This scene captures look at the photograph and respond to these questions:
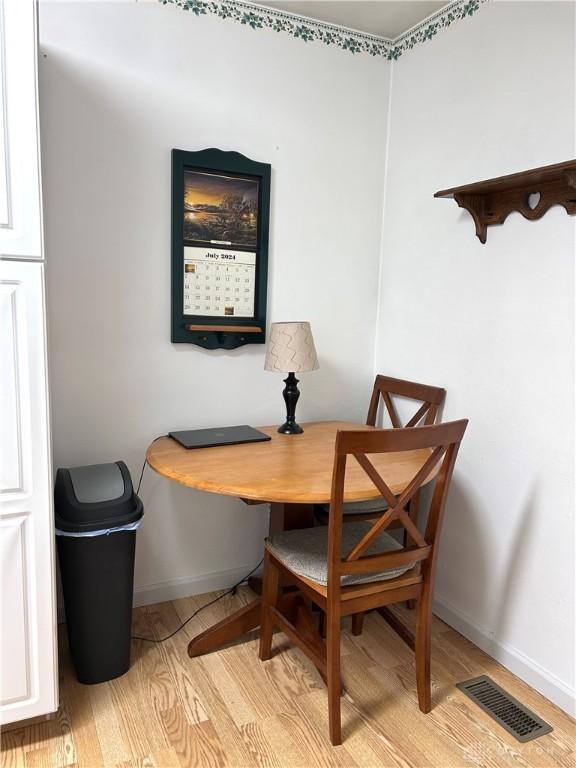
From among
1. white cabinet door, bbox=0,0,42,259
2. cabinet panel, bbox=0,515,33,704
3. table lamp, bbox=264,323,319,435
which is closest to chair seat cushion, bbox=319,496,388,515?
table lamp, bbox=264,323,319,435

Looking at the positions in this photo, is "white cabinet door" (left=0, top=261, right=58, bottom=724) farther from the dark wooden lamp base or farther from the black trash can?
the dark wooden lamp base

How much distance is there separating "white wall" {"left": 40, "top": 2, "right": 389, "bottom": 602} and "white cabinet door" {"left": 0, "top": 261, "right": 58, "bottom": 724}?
2.03 feet

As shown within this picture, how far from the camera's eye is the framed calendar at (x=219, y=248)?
2348 millimetres

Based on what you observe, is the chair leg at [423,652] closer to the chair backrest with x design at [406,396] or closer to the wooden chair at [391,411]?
the wooden chair at [391,411]

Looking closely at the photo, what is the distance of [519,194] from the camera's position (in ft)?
6.63

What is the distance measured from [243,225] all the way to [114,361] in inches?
31.2

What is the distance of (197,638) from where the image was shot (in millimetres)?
2166

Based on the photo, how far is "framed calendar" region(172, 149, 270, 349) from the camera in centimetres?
235

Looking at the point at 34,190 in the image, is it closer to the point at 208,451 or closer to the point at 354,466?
the point at 208,451

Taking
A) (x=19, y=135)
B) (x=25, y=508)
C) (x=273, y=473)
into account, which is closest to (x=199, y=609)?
(x=273, y=473)

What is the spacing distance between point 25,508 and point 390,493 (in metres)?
1.05

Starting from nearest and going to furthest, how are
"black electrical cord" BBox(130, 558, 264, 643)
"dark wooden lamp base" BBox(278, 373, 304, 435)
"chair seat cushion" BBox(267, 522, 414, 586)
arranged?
"chair seat cushion" BBox(267, 522, 414, 586) → "black electrical cord" BBox(130, 558, 264, 643) → "dark wooden lamp base" BBox(278, 373, 304, 435)

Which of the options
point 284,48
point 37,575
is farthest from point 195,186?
point 37,575

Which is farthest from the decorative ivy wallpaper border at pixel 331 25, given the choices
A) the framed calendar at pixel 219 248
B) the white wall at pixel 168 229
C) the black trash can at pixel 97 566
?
the black trash can at pixel 97 566
